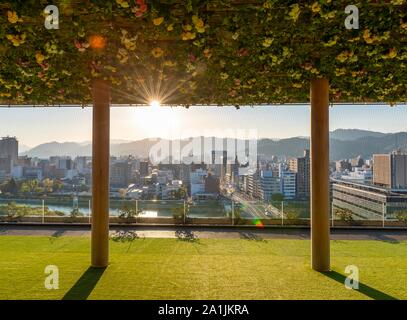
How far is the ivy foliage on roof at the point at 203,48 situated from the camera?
299cm

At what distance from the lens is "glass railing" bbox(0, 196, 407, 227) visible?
9438mm

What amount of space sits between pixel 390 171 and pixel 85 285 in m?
56.5

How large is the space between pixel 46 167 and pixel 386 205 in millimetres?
42438

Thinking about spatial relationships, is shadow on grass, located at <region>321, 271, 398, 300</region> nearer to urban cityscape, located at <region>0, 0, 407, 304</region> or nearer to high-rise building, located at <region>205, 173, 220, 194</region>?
urban cityscape, located at <region>0, 0, 407, 304</region>

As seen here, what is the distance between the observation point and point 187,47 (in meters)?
3.76

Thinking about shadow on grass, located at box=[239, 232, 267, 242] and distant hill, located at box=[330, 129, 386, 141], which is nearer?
shadow on grass, located at box=[239, 232, 267, 242]

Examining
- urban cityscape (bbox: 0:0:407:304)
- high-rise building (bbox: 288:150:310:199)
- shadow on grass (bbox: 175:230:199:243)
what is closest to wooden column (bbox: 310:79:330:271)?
urban cityscape (bbox: 0:0:407:304)

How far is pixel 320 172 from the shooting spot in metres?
5.17

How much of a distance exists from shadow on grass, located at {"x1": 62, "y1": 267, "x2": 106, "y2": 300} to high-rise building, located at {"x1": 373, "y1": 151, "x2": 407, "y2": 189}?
52963 millimetres

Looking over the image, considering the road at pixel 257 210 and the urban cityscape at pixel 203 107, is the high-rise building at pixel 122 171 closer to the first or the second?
the urban cityscape at pixel 203 107

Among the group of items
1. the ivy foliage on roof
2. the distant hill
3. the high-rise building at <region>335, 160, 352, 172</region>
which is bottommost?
the high-rise building at <region>335, 160, 352, 172</region>

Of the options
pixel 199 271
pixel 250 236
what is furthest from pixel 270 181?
pixel 199 271
